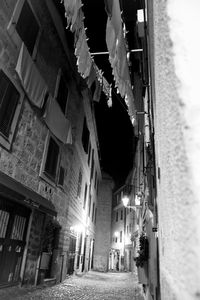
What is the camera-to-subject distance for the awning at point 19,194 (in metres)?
5.72

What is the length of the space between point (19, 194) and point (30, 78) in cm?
363

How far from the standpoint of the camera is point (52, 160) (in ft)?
31.8

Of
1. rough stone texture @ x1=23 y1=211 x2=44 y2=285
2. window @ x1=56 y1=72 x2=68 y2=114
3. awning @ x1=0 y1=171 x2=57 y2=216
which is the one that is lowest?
rough stone texture @ x1=23 y1=211 x2=44 y2=285

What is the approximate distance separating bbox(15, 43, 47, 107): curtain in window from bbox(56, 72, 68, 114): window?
186 centimetres

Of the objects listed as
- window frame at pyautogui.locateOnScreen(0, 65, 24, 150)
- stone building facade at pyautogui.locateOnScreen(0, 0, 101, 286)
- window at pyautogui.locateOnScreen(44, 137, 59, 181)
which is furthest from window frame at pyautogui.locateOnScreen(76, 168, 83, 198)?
window frame at pyautogui.locateOnScreen(0, 65, 24, 150)

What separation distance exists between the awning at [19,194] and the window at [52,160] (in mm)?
1641

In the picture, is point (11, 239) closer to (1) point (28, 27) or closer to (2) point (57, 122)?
(2) point (57, 122)

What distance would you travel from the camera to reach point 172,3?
767mm

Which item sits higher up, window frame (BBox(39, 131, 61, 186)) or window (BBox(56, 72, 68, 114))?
window (BBox(56, 72, 68, 114))

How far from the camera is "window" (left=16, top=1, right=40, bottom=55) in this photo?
734 centimetres

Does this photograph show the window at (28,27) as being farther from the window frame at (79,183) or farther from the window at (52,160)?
the window frame at (79,183)

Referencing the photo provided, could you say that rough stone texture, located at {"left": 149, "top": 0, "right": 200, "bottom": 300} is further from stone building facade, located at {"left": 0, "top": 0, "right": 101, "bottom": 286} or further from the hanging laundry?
stone building facade, located at {"left": 0, "top": 0, "right": 101, "bottom": 286}

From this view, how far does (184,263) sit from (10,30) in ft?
24.8

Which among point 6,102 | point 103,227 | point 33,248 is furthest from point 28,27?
point 103,227
